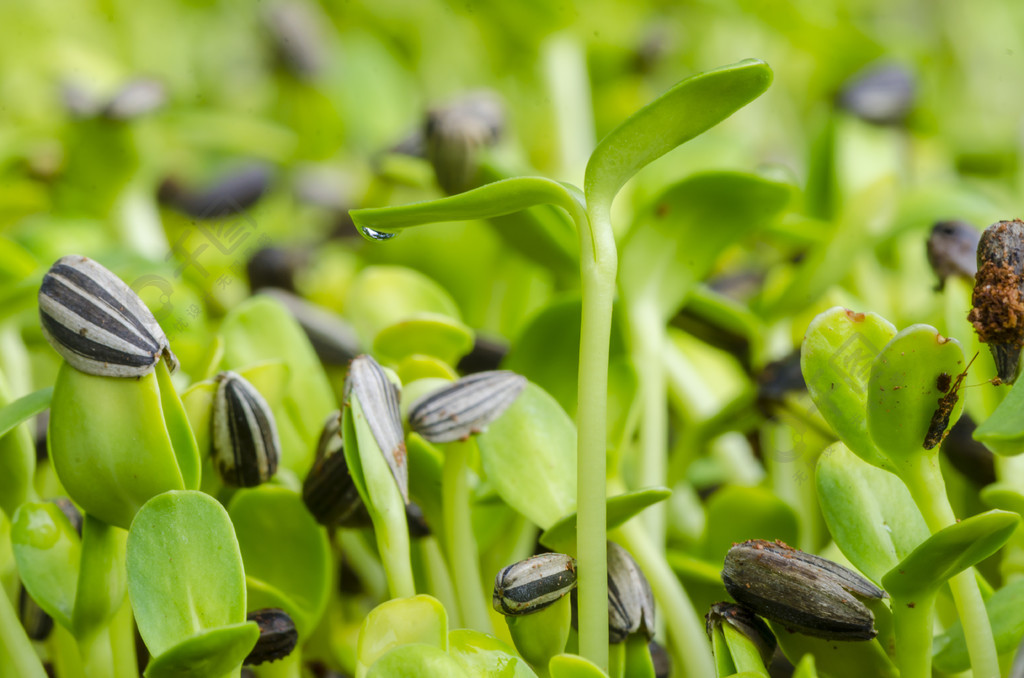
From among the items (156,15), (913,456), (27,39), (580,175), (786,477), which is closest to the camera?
(913,456)

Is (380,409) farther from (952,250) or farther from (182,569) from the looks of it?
(952,250)

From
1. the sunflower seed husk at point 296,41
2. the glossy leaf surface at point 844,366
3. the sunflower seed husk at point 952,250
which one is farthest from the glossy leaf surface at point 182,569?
the sunflower seed husk at point 296,41

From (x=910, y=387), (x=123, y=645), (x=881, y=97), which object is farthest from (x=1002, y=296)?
(x=881, y=97)

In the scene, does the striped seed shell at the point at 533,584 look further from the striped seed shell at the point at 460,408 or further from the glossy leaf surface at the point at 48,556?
the glossy leaf surface at the point at 48,556

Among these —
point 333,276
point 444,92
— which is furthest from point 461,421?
point 444,92

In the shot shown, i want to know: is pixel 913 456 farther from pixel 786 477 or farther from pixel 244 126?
pixel 244 126
